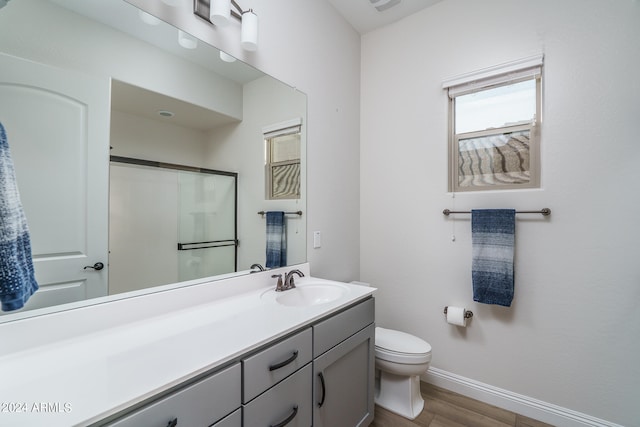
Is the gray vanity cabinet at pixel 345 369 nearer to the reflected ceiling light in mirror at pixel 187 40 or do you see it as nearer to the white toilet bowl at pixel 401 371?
the white toilet bowl at pixel 401 371

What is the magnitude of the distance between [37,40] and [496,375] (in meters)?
2.84

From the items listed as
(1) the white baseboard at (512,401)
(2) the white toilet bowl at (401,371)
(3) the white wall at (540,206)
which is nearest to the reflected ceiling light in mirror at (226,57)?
(3) the white wall at (540,206)

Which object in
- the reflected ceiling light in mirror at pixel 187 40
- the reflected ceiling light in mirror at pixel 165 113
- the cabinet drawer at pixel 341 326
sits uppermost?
the reflected ceiling light in mirror at pixel 187 40

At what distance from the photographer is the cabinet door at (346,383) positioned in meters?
1.20

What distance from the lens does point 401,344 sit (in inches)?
72.2

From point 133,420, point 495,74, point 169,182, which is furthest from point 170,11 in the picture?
point 495,74

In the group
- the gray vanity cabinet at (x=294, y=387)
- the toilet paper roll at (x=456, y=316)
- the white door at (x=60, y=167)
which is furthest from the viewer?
the toilet paper roll at (x=456, y=316)

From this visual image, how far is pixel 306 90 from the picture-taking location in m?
1.93

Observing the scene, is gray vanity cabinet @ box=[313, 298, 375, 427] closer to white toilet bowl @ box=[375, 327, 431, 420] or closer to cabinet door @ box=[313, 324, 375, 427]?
cabinet door @ box=[313, 324, 375, 427]

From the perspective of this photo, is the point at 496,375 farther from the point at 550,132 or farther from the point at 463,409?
the point at 550,132

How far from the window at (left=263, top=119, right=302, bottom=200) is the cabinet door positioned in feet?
3.12

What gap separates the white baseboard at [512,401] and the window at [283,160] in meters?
1.71

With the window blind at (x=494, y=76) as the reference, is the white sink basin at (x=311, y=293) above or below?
below

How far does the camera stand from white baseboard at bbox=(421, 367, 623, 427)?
5.34 feet
